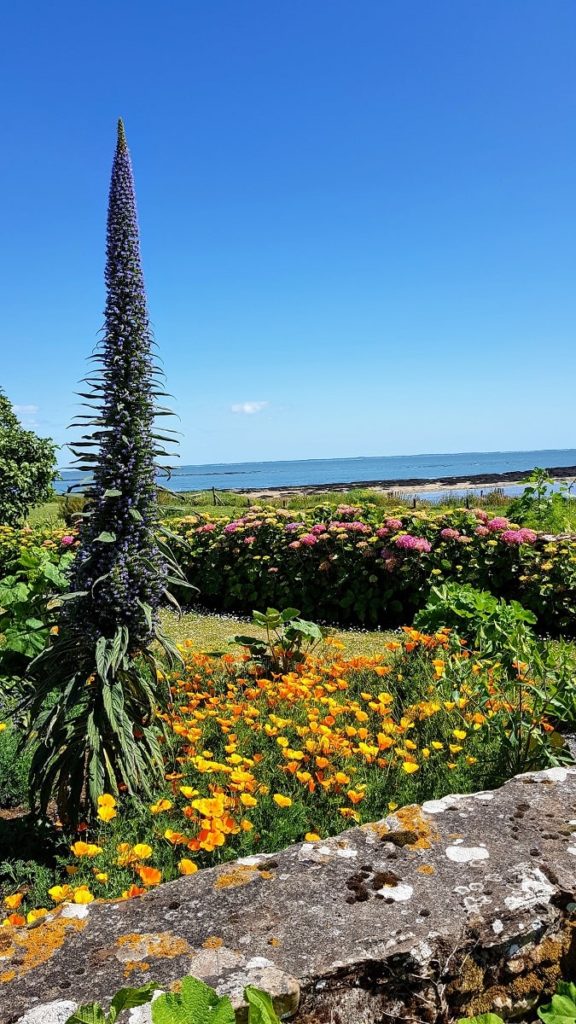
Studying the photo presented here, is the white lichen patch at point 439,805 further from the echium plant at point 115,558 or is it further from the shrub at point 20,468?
the shrub at point 20,468

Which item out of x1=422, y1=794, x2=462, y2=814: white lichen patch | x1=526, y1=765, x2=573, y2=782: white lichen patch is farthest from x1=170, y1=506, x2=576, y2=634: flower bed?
x1=422, y1=794, x2=462, y2=814: white lichen patch

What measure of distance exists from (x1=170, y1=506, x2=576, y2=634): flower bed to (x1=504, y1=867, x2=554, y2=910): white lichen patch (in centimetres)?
636

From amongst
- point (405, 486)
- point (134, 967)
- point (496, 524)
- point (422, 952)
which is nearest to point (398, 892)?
point (422, 952)

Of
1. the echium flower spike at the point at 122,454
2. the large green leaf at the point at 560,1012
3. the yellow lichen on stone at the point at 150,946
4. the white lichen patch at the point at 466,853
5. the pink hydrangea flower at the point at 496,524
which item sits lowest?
the large green leaf at the point at 560,1012

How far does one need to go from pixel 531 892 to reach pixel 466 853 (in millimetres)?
199

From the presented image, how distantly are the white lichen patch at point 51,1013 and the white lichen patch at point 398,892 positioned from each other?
74cm

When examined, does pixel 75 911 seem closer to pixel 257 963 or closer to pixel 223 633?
pixel 257 963

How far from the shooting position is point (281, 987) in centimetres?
129

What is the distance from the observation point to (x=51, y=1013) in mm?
1235

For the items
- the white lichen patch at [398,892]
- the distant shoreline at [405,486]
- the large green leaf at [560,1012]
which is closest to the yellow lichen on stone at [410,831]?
the white lichen patch at [398,892]

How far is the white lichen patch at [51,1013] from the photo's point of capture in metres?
1.22

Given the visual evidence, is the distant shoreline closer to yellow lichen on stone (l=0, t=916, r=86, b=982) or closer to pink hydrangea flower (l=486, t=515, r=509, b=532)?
pink hydrangea flower (l=486, t=515, r=509, b=532)

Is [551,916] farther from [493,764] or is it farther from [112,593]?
[112,593]

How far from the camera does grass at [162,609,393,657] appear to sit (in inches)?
295
